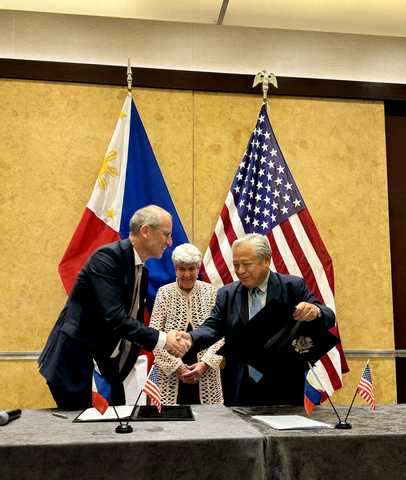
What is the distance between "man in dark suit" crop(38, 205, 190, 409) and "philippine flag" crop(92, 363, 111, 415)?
16.3 inches

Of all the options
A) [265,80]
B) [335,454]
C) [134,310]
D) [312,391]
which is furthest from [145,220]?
[265,80]

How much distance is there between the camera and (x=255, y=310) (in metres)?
2.43

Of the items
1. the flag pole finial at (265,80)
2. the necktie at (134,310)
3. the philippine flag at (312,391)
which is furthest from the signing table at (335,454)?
the flag pole finial at (265,80)

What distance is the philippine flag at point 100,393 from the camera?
1602mm

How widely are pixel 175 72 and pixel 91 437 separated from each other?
3.25m

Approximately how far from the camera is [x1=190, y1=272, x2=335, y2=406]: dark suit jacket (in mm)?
Answer: 2381

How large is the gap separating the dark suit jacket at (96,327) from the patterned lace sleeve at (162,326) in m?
0.72

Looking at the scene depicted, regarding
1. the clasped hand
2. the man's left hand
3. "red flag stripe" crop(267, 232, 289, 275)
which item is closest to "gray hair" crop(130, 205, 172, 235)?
the man's left hand

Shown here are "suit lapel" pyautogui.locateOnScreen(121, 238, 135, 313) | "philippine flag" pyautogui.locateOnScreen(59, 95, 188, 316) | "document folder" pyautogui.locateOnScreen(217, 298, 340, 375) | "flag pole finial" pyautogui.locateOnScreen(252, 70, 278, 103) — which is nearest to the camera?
"document folder" pyautogui.locateOnScreen(217, 298, 340, 375)

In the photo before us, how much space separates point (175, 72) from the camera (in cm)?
399

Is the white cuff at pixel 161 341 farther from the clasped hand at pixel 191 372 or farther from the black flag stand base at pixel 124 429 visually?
the clasped hand at pixel 191 372

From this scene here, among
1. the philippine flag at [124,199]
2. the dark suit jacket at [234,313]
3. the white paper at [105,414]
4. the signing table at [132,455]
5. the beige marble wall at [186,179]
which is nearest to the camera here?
the signing table at [132,455]

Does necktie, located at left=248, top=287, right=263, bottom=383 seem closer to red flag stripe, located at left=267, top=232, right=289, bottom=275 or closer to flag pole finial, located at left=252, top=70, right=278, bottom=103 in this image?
red flag stripe, located at left=267, top=232, right=289, bottom=275

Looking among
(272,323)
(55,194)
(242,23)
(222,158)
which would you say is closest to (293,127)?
(222,158)
